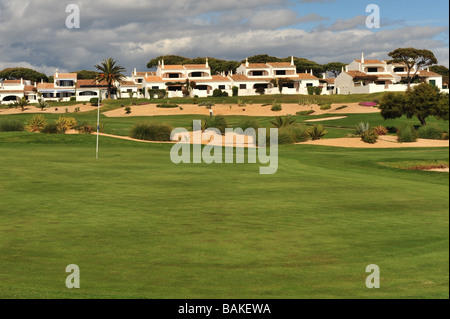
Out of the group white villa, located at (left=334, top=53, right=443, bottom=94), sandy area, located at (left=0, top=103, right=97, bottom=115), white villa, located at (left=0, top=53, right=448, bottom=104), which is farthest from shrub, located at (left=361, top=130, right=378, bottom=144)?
white villa, located at (left=0, top=53, right=448, bottom=104)

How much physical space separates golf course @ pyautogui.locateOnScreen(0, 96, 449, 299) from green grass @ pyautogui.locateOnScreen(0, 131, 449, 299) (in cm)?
3

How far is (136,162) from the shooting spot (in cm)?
3425

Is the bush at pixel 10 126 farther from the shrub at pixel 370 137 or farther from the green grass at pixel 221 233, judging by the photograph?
the shrub at pixel 370 137

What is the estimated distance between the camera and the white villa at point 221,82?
139375 mm

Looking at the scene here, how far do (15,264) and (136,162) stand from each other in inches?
842

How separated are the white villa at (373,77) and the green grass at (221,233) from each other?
9893 cm

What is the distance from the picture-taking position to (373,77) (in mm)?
136375

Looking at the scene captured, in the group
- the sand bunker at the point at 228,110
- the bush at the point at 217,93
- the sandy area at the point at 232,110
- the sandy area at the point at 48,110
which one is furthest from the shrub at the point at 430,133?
the bush at the point at 217,93

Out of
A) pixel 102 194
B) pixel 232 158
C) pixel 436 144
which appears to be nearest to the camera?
pixel 102 194

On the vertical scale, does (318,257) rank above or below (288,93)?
below

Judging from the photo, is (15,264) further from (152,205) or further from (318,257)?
(152,205)

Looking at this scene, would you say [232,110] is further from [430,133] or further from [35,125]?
[430,133]

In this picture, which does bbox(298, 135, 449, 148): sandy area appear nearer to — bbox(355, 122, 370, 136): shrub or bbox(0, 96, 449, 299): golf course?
bbox(355, 122, 370, 136): shrub

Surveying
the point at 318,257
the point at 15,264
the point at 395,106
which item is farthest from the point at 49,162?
the point at 395,106
